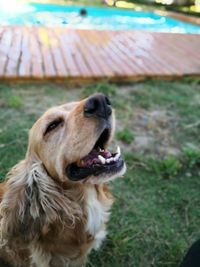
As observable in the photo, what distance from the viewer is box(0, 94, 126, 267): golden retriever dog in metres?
2.09

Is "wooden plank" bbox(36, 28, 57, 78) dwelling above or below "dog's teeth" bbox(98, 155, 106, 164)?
below

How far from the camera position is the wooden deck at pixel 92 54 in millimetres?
5168

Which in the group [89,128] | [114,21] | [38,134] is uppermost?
[89,128]

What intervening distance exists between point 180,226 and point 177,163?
709 mm

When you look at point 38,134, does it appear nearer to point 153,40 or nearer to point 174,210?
point 174,210

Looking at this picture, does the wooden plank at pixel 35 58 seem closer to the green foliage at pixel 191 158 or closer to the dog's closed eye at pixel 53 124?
the green foliage at pixel 191 158

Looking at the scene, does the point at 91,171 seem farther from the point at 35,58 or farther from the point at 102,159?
the point at 35,58

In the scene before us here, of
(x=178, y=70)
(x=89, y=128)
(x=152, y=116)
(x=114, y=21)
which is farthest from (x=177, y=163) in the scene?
(x=114, y=21)

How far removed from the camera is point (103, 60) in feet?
19.0

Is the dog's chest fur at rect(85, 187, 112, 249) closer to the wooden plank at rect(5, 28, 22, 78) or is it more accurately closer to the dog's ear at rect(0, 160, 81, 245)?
the dog's ear at rect(0, 160, 81, 245)

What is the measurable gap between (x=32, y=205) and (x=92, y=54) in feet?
14.2

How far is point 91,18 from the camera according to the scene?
1207 cm

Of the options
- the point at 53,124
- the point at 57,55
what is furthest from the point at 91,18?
the point at 53,124

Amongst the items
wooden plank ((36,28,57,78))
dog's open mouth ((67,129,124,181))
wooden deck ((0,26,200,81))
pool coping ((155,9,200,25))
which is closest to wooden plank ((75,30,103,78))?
wooden deck ((0,26,200,81))
